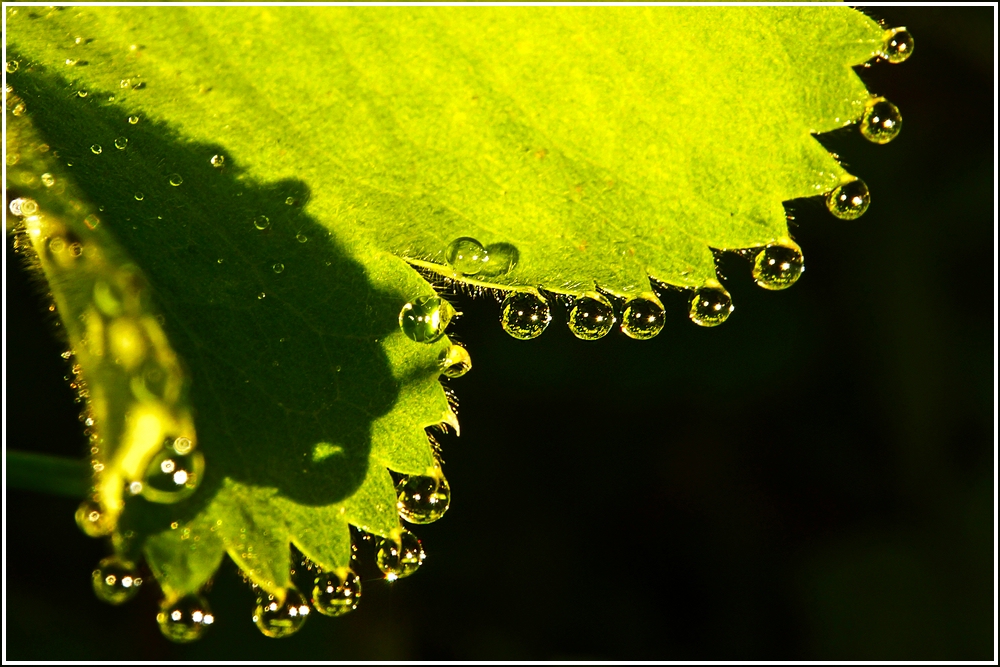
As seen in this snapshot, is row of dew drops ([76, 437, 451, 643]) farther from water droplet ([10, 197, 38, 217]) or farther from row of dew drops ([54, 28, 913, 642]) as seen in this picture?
water droplet ([10, 197, 38, 217])

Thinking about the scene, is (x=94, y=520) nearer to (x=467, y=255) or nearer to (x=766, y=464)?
(x=467, y=255)

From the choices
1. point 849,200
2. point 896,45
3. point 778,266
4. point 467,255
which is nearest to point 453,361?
point 467,255

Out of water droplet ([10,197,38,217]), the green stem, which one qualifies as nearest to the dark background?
the green stem

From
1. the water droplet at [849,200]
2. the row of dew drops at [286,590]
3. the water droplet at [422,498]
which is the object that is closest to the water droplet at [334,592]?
the row of dew drops at [286,590]

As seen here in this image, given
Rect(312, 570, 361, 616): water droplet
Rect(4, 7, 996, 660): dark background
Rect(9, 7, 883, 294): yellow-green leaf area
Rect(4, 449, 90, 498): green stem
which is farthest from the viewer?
Rect(4, 7, 996, 660): dark background

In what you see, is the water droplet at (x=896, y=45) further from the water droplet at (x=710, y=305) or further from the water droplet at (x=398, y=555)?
the water droplet at (x=398, y=555)

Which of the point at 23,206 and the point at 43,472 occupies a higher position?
the point at 23,206
